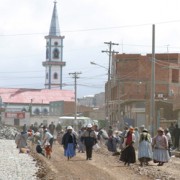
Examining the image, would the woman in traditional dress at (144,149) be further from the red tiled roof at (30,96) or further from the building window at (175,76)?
the red tiled roof at (30,96)

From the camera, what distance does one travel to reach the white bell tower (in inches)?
6348

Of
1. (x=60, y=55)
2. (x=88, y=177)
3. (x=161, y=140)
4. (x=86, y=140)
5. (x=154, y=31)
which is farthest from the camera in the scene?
(x=60, y=55)

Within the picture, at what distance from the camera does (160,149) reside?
27.2 metres

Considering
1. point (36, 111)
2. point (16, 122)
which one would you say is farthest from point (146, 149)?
point (36, 111)

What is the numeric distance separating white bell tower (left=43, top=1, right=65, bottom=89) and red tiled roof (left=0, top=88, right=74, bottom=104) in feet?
70.6

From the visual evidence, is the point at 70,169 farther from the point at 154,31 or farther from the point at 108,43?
the point at 108,43

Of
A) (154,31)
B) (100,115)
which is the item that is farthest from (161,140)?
(100,115)

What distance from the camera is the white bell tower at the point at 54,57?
161 m

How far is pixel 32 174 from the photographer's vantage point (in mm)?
23281

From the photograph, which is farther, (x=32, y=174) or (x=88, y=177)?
(x=32, y=174)

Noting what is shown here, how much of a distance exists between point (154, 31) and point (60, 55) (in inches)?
4822

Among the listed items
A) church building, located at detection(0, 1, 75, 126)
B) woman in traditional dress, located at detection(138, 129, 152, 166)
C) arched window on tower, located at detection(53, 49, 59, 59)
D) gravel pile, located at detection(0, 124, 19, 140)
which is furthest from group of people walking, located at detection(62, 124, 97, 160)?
arched window on tower, located at detection(53, 49, 59, 59)

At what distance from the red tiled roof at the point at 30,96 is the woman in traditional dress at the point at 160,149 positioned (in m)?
A: 108

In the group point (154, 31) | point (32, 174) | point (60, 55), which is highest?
point (60, 55)
